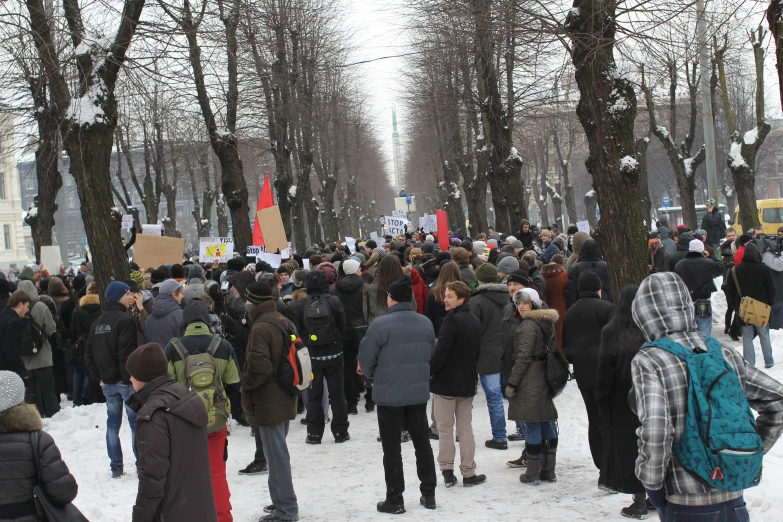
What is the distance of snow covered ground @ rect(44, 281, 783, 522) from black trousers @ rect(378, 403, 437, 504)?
22cm

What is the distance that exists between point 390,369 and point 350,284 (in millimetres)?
3998

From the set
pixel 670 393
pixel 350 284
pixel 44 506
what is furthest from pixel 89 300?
pixel 670 393

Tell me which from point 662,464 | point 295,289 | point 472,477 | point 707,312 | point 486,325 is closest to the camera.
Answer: point 662,464

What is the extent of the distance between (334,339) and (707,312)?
5900 millimetres

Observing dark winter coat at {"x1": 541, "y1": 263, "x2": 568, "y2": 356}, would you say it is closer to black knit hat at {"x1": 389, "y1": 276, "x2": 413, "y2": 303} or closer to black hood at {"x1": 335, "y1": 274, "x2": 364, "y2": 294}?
black hood at {"x1": 335, "y1": 274, "x2": 364, "y2": 294}

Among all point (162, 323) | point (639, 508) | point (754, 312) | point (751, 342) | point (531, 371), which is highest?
point (162, 323)

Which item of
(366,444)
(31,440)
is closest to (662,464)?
(31,440)

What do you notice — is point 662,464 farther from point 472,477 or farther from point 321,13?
point 321,13

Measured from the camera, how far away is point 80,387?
12.6 metres

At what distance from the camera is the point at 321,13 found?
98.8 ft

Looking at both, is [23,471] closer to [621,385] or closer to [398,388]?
[398,388]

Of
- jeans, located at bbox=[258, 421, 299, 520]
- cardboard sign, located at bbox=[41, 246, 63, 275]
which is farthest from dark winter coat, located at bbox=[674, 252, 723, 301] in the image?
cardboard sign, located at bbox=[41, 246, 63, 275]

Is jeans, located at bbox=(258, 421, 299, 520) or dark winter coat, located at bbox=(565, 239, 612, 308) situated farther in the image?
dark winter coat, located at bbox=(565, 239, 612, 308)

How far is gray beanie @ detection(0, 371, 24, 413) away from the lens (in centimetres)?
420
